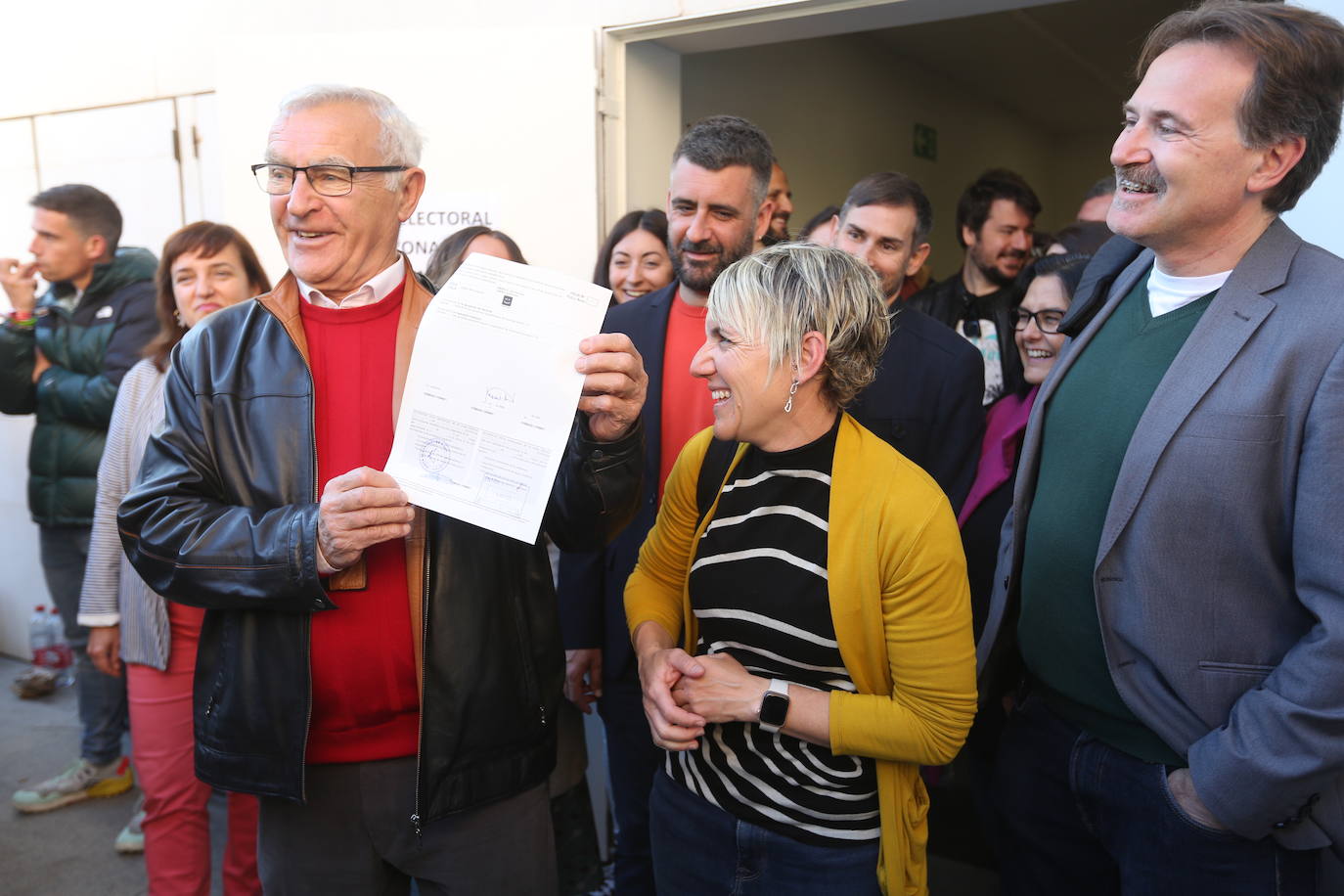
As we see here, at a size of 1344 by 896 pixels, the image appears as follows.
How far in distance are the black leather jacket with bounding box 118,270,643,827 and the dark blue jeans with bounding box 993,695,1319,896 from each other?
950 mm

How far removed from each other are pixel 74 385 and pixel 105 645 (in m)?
1.41

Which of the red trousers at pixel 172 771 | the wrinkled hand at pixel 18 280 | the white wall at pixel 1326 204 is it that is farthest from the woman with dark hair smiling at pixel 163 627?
the white wall at pixel 1326 204

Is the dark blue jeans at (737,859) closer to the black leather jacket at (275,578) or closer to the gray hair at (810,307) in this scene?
the black leather jacket at (275,578)

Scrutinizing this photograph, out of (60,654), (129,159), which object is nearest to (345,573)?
(129,159)

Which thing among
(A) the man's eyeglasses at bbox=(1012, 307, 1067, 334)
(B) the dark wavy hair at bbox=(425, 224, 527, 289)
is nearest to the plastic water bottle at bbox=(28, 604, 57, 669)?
(B) the dark wavy hair at bbox=(425, 224, 527, 289)

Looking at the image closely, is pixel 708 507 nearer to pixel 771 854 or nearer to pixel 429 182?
pixel 771 854

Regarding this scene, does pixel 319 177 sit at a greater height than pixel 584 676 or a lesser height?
greater

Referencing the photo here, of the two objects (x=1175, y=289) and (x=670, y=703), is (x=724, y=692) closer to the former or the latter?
(x=670, y=703)

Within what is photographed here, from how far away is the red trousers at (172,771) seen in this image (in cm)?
255

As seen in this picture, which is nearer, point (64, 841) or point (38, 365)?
point (64, 841)

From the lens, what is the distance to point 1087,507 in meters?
1.68

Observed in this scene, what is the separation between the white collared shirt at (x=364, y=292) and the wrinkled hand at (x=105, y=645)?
65.0 inches

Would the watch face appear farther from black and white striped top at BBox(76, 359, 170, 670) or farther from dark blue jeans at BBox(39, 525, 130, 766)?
dark blue jeans at BBox(39, 525, 130, 766)

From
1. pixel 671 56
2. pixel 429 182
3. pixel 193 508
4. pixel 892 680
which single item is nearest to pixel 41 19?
pixel 429 182
